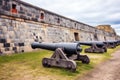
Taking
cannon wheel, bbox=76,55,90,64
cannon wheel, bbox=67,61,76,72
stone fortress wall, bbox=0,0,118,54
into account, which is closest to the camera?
cannon wheel, bbox=67,61,76,72

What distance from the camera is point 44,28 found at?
13156 millimetres

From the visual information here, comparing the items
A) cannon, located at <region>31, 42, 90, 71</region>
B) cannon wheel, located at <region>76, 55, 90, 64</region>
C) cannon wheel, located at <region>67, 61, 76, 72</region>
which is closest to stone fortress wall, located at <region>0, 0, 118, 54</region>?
cannon, located at <region>31, 42, 90, 71</region>

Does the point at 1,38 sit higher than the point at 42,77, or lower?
higher

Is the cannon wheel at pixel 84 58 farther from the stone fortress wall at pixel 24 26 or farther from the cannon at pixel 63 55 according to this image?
the stone fortress wall at pixel 24 26

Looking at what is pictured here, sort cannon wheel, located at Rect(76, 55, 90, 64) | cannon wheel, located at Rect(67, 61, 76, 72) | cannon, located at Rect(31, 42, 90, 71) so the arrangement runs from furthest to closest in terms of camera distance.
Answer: cannon wheel, located at Rect(76, 55, 90, 64), cannon, located at Rect(31, 42, 90, 71), cannon wheel, located at Rect(67, 61, 76, 72)

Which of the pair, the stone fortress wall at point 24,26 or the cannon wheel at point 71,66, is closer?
the cannon wheel at point 71,66

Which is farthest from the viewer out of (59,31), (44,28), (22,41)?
(59,31)

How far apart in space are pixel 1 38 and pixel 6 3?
2.18 metres

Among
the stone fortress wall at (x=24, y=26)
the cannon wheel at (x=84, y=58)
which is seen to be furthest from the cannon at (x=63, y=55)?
the stone fortress wall at (x=24, y=26)

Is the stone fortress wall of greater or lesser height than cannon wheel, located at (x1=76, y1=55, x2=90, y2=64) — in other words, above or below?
above

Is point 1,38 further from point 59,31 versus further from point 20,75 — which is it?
point 59,31

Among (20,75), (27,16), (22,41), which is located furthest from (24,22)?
(20,75)

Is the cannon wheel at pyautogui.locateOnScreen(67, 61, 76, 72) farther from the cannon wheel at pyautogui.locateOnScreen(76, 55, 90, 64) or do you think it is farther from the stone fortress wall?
the stone fortress wall

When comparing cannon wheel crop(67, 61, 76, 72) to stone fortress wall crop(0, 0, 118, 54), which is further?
stone fortress wall crop(0, 0, 118, 54)
